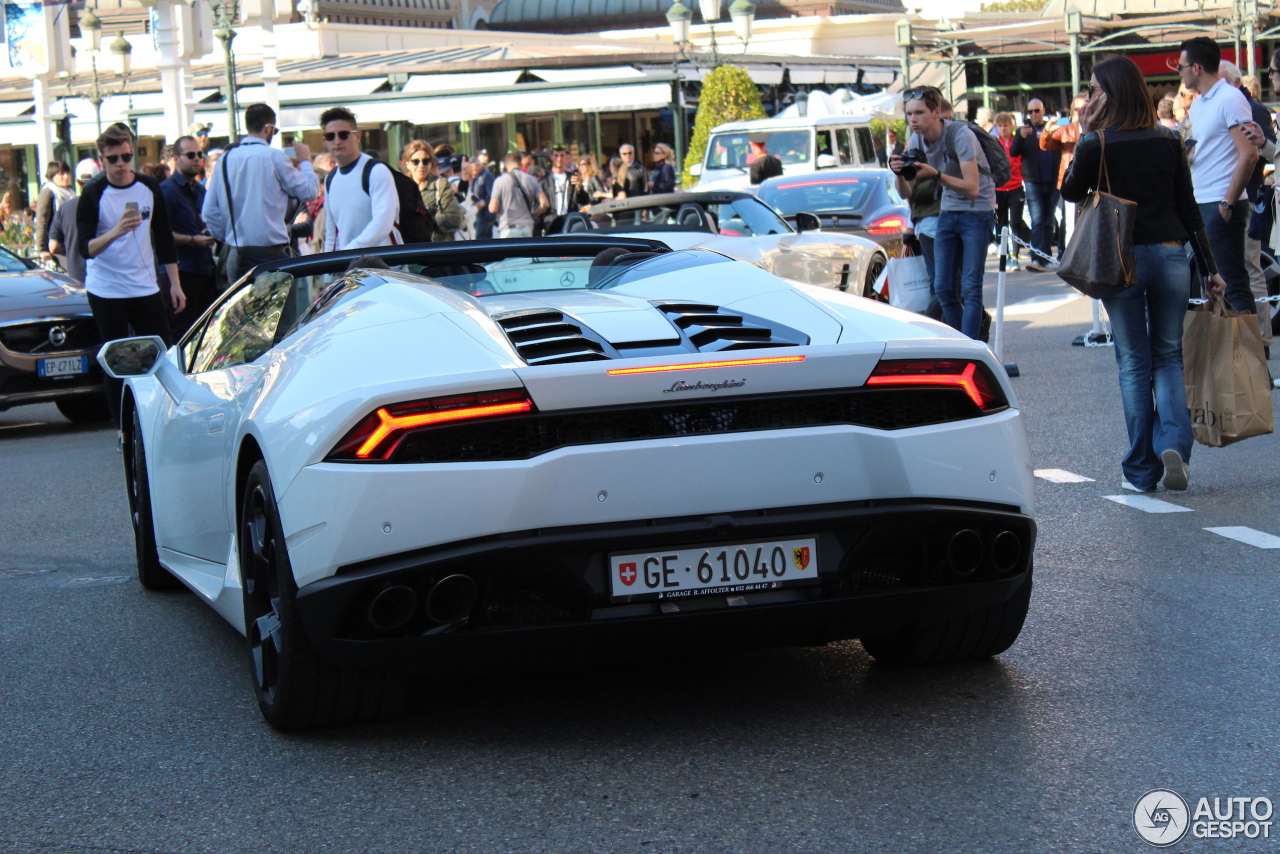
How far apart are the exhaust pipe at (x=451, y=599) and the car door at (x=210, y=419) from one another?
3.13ft

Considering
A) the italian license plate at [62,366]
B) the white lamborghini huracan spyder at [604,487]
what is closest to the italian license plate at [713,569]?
the white lamborghini huracan spyder at [604,487]

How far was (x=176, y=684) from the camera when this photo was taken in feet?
15.2

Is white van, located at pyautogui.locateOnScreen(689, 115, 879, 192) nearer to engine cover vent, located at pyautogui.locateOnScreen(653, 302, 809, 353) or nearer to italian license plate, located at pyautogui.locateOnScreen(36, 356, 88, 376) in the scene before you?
italian license plate, located at pyautogui.locateOnScreen(36, 356, 88, 376)

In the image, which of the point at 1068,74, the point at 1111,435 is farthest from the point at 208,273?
the point at 1068,74

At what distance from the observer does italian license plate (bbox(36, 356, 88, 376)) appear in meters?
11.2

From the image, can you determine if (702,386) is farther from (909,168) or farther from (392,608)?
(909,168)

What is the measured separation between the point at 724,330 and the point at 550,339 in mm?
438

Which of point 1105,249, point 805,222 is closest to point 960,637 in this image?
point 1105,249

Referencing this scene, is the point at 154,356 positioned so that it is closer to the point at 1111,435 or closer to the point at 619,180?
the point at 1111,435

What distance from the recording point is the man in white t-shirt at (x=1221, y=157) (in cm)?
888

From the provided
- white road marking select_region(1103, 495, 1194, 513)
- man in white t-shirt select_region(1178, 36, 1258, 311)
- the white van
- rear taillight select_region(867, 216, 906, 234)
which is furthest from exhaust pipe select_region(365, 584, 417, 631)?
the white van

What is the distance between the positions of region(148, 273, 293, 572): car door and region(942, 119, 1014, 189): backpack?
5743 mm

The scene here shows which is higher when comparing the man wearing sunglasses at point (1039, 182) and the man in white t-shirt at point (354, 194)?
the man in white t-shirt at point (354, 194)

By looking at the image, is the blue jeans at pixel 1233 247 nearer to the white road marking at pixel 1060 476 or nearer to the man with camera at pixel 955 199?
A: the man with camera at pixel 955 199
